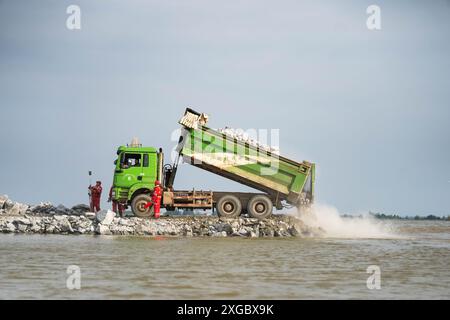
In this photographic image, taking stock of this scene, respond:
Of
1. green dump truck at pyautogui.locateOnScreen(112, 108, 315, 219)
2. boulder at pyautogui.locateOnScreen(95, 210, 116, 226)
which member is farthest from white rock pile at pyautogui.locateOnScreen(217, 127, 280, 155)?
boulder at pyautogui.locateOnScreen(95, 210, 116, 226)

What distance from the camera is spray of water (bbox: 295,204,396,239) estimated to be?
99.2 feet

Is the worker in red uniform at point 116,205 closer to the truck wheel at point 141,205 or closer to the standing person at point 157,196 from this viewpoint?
the truck wheel at point 141,205

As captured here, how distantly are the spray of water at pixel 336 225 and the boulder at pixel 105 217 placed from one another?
283 inches

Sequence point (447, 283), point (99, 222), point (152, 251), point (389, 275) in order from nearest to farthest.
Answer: point (447, 283)
point (389, 275)
point (152, 251)
point (99, 222)

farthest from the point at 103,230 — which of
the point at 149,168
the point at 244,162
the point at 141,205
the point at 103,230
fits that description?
the point at 244,162

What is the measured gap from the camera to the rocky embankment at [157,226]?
91.4 feet

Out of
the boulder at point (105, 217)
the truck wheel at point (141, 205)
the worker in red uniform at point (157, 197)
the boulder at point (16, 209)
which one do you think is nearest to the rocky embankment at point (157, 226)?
the boulder at point (105, 217)

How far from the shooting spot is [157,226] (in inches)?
1109

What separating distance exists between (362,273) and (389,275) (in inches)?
22.7

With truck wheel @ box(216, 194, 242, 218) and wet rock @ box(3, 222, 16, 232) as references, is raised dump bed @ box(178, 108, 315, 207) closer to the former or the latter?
truck wheel @ box(216, 194, 242, 218)

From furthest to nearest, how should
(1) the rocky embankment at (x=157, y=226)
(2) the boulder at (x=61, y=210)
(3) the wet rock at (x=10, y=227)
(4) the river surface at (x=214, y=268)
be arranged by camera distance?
(2) the boulder at (x=61, y=210), (3) the wet rock at (x=10, y=227), (1) the rocky embankment at (x=157, y=226), (4) the river surface at (x=214, y=268)

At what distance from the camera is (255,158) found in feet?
95.9
